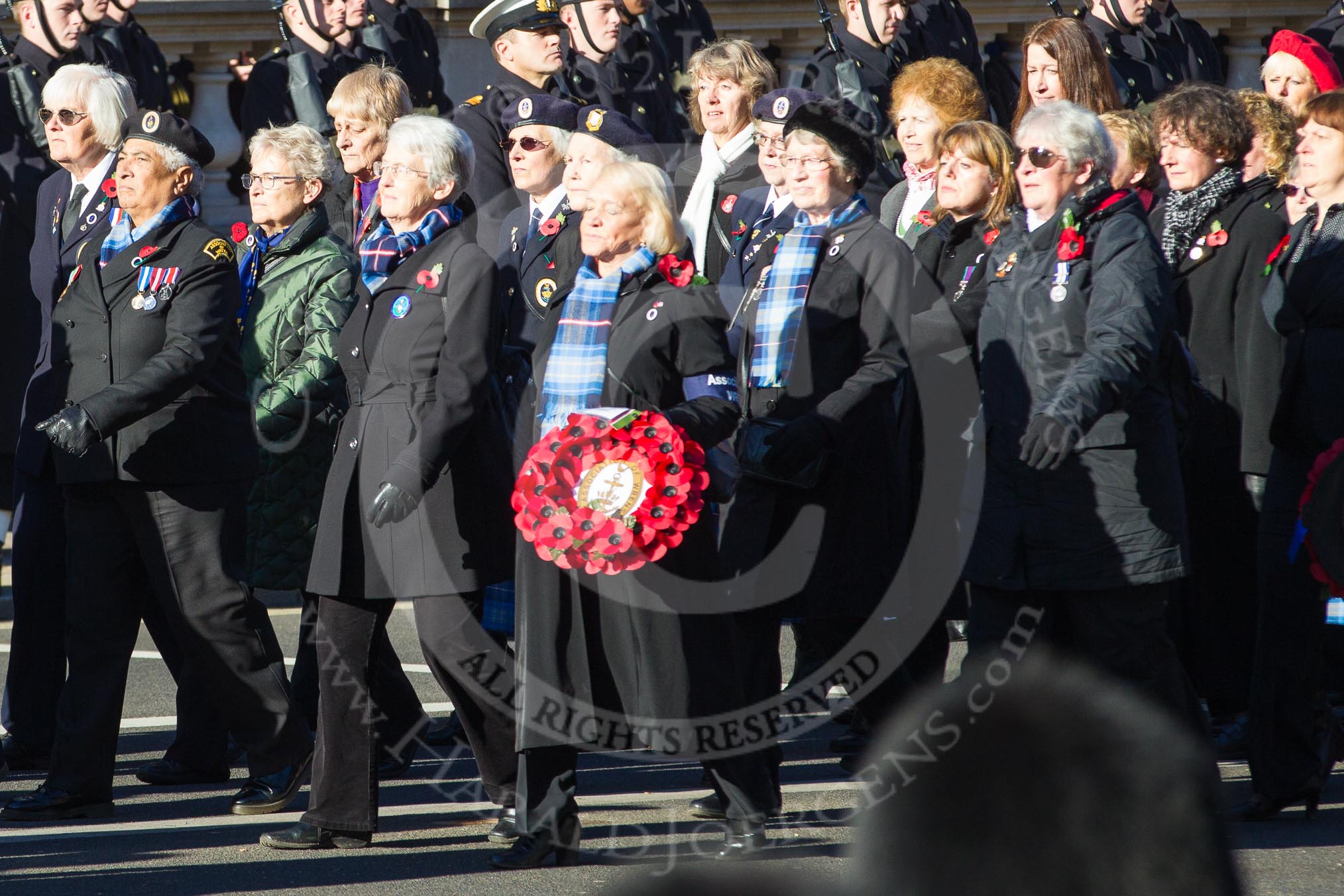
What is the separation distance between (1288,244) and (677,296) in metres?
1.86

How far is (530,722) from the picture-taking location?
457 centimetres

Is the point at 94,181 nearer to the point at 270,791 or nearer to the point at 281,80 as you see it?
the point at 270,791

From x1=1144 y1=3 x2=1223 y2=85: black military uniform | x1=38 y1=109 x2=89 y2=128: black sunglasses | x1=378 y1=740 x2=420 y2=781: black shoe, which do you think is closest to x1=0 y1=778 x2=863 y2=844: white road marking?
x1=378 y1=740 x2=420 y2=781: black shoe

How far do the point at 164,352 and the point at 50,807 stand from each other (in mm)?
1326

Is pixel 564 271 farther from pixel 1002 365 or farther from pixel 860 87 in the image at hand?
pixel 860 87

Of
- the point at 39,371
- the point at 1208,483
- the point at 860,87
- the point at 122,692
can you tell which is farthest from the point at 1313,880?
the point at 860,87

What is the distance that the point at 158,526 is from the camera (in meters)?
5.27

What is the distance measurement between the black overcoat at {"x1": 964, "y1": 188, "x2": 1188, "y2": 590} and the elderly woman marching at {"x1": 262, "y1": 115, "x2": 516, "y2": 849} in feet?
4.43

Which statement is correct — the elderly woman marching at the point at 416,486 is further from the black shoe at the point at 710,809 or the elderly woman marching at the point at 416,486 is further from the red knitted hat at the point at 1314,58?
the red knitted hat at the point at 1314,58

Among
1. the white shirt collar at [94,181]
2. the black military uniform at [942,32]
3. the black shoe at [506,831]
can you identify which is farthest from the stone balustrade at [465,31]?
the black shoe at [506,831]

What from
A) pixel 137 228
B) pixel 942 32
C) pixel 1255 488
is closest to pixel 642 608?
pixel 137 228

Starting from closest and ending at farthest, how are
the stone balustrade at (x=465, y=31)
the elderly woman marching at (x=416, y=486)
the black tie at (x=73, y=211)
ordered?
the elderly woman marching at (x=416, y=486) < the black tie at (x=73, y=211) < the stone balustrade at (x=465, y=31)

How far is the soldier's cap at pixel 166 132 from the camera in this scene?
5.40m

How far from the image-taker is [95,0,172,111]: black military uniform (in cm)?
964
